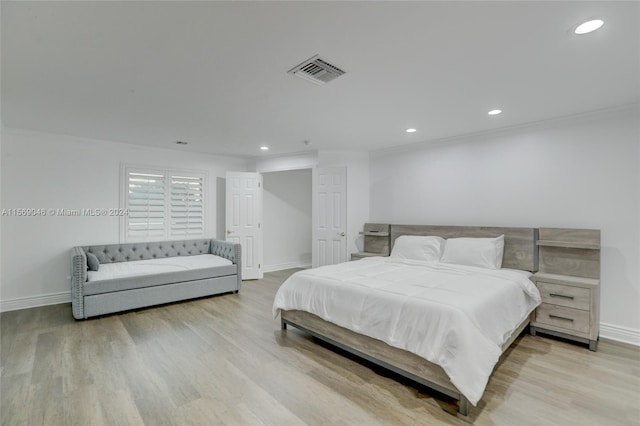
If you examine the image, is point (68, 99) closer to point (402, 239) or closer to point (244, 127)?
point (244, 127)

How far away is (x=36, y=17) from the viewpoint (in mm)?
1693

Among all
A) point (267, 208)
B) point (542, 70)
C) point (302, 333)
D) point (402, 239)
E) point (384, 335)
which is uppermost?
point (542, 70)

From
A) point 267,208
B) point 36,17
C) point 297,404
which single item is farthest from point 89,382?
point 267,208


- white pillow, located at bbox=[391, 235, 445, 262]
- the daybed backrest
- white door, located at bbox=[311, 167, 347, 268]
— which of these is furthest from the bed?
the daybed backrest

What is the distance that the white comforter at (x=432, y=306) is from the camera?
1997 millimetres

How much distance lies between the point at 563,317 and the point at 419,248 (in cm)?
171

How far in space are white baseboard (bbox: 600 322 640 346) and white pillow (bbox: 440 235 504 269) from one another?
1.16m

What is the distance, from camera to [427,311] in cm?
221

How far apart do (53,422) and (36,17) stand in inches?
97.3

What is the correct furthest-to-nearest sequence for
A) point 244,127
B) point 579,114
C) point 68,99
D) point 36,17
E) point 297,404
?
point 244,127 < point 579,114 < point 68,99 < point 297,404 < point 36,17

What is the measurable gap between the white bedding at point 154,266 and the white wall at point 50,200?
0.65 metres

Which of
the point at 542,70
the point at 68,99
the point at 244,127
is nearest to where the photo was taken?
the point at 542,70

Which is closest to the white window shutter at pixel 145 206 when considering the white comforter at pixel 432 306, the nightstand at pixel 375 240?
the white comforter at pixel 432 306

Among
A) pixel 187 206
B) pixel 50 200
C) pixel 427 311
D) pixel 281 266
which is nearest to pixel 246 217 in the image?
pixel 187 206
